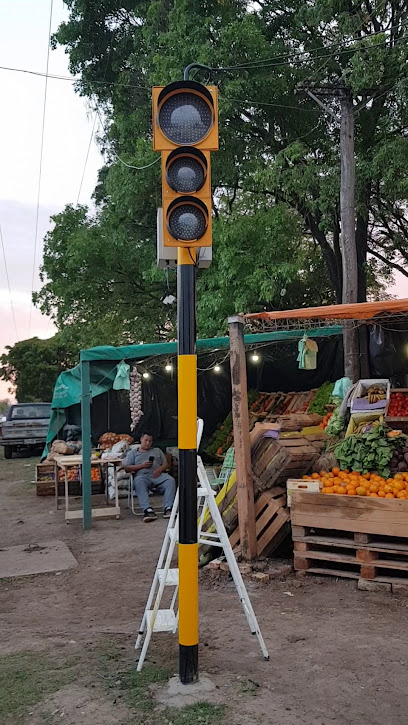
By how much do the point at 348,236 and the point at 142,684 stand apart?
9.12m

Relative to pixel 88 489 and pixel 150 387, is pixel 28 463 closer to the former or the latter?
pixel 150 387

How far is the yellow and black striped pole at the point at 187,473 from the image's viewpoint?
4.04 m

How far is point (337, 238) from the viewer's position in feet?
53.0

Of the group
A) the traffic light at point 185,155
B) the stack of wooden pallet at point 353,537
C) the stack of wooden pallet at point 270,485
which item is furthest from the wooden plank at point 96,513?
the traffic light at point 185,155

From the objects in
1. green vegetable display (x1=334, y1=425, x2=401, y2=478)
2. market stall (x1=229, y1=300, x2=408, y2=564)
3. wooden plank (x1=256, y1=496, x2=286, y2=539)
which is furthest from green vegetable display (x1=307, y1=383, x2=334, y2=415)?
wooden plank (x1=256, y1=496, x2=286, y2=539)

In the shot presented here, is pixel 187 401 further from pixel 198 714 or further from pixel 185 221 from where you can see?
pixel 198 714

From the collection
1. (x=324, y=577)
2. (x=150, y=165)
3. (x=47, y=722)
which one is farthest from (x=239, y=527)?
(x=150, y=165)

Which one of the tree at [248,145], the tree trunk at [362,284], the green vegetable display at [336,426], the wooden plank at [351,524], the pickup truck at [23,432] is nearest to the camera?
the wooden plank at [351,524]

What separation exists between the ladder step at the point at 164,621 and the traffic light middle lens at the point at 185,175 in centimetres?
297

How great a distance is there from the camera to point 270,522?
7.14 metres

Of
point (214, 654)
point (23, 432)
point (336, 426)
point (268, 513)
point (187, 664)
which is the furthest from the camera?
point (23, 432)

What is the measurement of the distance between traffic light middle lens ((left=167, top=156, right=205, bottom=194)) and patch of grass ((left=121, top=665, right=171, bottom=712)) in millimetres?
3190

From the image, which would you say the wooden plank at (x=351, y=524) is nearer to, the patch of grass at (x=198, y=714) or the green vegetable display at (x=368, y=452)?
the green vegetable display at (x=368, y=452)

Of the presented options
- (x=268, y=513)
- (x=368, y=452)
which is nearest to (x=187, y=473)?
(x=268, y=513)
